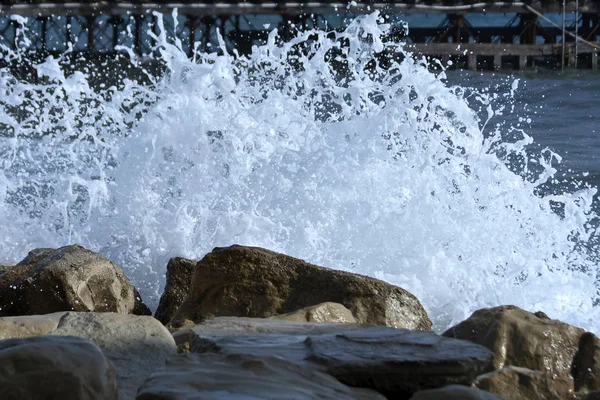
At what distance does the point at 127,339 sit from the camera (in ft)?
9.36

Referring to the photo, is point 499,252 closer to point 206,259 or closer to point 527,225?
point 527,225

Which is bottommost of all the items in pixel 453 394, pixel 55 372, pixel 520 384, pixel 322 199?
pixel 322 199

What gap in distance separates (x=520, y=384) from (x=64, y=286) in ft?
6.96

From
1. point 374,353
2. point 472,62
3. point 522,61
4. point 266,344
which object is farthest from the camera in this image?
point 522,61

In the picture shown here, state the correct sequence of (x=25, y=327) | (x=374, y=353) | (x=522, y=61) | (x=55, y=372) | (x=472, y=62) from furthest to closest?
(x=522, y=61), (x=472, y=62), (x=25, y=327), (x=374, y=353), (x=55, y=372)

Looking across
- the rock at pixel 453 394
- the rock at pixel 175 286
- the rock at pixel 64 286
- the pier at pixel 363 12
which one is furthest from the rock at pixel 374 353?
the pier at pixel 363 12

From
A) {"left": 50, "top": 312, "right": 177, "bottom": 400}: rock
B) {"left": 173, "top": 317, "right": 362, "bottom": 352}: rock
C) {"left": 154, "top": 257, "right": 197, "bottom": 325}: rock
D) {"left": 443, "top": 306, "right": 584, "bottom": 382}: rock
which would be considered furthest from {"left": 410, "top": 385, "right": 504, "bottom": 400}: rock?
{"left": 154, "top": 257, "right": 197, "bottom": 325}: rock

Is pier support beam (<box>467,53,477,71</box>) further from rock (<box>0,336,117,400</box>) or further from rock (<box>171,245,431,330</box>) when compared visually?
rock (<box>0,336,117,400</box>)

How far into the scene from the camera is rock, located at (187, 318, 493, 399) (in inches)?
103

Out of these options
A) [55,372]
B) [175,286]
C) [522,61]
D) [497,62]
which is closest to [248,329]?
[55,372]

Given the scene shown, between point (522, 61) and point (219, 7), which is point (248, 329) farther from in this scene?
point (522, 61)

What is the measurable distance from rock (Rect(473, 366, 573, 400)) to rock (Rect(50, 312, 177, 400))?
0.91m

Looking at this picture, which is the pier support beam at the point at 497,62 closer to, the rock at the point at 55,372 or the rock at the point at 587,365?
the rock at the point at 587,365

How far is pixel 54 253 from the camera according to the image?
466cm
